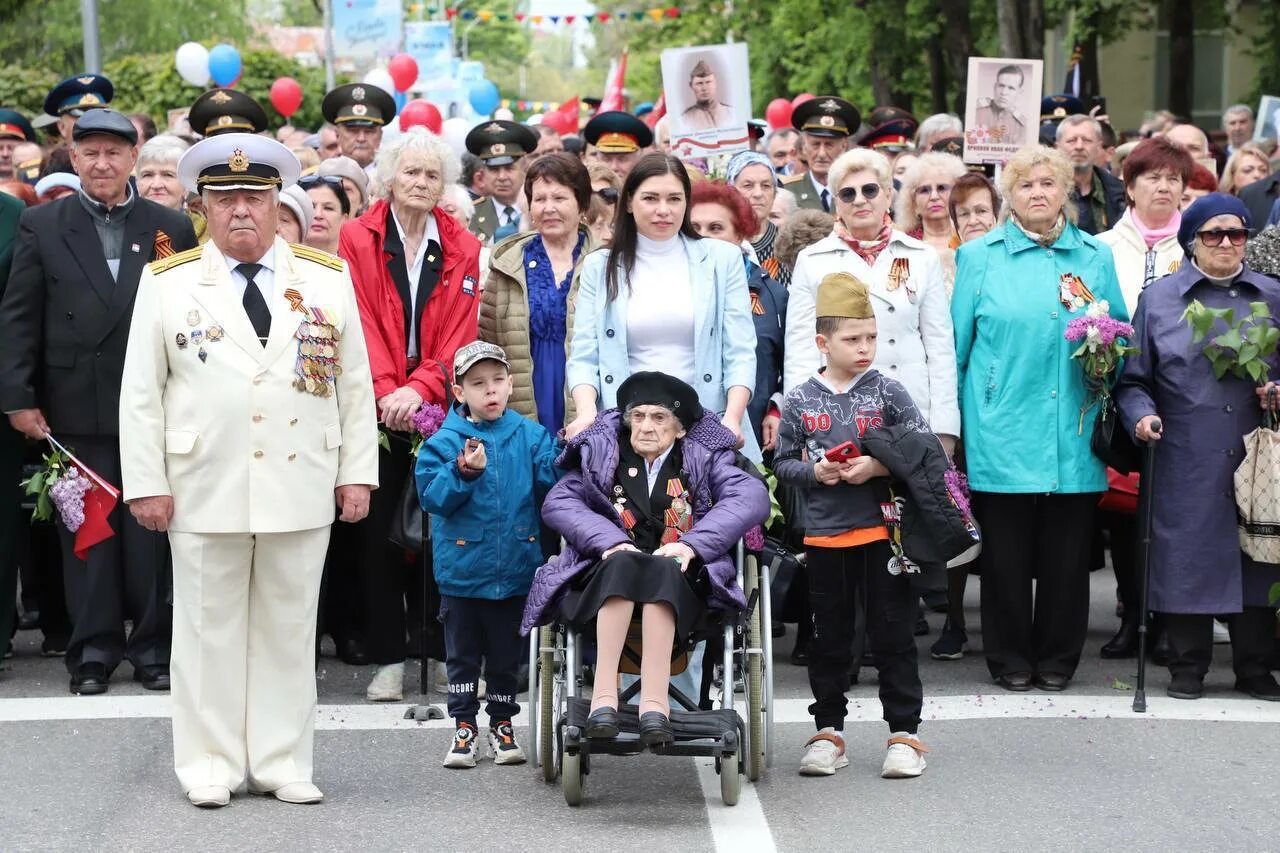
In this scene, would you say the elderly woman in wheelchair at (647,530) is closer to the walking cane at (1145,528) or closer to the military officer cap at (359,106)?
the walking cane at (1145,528)

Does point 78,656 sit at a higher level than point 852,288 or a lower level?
lower

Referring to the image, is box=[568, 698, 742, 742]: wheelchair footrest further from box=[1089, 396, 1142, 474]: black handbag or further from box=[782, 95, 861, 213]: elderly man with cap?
box=[782, 95, 861, 213]: elderly man with cap

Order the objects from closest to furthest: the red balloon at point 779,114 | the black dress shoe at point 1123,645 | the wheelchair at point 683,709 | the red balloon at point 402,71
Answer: the wheelchair at point 683,709 → the black dress shoe at point 1123,645 → the red balloon at point 779,114 → the red balloon at point 402,71

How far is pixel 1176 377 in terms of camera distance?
9102mm

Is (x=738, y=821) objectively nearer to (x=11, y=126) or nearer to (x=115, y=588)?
(x=115, y=588)

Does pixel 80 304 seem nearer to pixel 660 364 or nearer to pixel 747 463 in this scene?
pixel 660 364

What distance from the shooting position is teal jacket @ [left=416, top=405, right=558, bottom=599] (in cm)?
785

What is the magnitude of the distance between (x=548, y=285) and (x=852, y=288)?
2055 mm

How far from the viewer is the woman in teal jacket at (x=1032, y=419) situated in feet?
30.0

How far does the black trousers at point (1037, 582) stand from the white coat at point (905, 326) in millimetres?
517

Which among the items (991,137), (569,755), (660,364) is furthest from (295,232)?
(991,137)

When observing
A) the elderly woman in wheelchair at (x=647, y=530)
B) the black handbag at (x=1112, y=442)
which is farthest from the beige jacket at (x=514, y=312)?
the black handbag at (x=1112, y=442)

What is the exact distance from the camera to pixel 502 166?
42.8 feet

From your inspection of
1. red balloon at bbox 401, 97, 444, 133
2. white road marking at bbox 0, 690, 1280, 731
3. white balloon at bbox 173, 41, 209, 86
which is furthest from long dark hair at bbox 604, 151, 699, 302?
white balloon at bbox 173, 41, 209, 86
